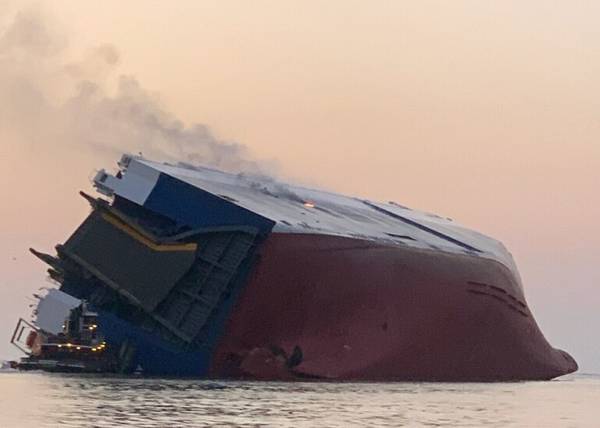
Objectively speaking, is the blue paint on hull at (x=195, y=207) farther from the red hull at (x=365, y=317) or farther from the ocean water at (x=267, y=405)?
the ocean water at (x=267, y=405)

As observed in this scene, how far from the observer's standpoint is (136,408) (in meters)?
47.9

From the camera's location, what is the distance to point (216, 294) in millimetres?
63500

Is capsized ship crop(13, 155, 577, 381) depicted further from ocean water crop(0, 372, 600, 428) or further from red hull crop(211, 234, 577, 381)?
ocean water crop(0, 372, 600, 428)

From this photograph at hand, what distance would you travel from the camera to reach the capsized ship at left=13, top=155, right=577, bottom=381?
209 ft

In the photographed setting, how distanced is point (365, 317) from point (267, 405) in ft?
57.9

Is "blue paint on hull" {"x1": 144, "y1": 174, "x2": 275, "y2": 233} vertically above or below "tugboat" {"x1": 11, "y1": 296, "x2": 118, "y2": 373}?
above

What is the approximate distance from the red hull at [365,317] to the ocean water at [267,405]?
1362 mm

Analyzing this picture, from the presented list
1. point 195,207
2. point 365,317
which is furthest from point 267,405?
point 365,317

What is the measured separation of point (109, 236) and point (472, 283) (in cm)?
2370

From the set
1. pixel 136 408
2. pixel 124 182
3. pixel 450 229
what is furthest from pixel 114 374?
pixel 450 229

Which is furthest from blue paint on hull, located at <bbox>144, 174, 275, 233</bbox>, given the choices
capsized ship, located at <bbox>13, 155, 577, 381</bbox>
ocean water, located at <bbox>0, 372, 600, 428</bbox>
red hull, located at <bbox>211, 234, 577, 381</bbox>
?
ocean water, located at <bbox>0, 372, 600, 428</bbox>

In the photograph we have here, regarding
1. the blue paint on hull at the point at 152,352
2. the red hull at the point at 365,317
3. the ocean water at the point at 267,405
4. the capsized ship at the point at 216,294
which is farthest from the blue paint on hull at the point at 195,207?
the ocean water at the point at 267,405

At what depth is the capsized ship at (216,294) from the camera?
6372 centimetres

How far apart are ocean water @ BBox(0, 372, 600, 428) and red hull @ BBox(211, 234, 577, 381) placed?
1.36m
